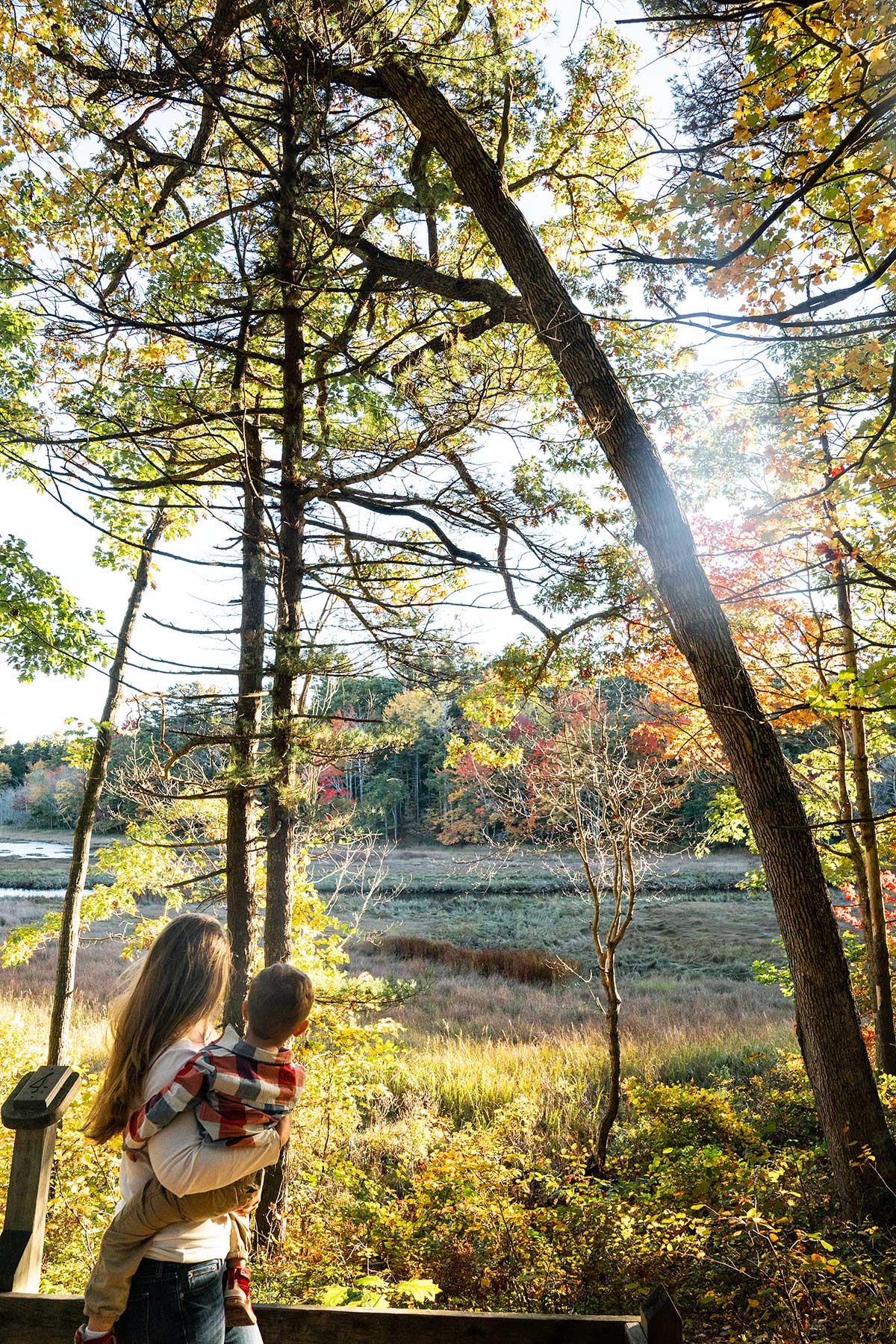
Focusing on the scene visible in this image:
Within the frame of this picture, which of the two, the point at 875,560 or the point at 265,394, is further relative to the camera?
the point at 265,394

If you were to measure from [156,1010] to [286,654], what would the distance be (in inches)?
150

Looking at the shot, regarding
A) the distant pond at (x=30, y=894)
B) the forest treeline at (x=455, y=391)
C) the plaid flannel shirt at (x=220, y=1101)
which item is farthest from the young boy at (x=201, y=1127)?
the distant pond at (x=30, y=894)

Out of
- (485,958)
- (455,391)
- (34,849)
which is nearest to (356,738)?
(455,391)

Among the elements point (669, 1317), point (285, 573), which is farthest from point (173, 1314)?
point (285, 573)

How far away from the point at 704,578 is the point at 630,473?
2.76ft

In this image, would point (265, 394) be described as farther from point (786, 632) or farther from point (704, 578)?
point (786, 632)

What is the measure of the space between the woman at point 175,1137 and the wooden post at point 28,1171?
2.84 ft

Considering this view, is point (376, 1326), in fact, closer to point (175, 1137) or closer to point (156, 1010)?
point (175, 1137)

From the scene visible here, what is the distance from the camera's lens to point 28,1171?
244cm

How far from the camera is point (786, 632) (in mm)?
7188

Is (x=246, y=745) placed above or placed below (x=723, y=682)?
below

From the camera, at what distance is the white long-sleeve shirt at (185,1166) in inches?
62.9

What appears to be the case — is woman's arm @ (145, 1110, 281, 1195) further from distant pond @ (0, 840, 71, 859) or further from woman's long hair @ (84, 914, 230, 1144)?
distant pond @ (0, 840, 71, 859)

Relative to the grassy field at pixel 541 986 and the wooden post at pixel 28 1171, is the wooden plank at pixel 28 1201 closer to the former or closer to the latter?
the wooden post at pixel 28 1171
